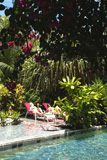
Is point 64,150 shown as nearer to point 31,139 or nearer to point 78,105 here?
point 31,139

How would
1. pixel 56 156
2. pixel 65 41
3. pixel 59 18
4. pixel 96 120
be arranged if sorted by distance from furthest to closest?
pixel 96 120 → pixel 56 156 → pixel 65 41 → pixel 59 18

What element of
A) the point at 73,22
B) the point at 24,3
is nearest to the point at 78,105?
the point at 73,22

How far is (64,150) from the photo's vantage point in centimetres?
573

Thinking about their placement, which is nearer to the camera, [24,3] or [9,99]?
[24,3]

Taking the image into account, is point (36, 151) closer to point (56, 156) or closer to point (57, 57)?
point (56, 156)

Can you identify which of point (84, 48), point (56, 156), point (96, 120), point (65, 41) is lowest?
point (56, 156)

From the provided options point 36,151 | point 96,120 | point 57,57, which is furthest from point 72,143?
point 57,57

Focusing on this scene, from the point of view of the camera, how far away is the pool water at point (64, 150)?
5117 millimetres

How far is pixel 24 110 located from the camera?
1255 cm

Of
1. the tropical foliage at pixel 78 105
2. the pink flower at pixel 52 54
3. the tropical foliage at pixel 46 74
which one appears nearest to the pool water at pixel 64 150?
the tropical foliage at pixel 78 105

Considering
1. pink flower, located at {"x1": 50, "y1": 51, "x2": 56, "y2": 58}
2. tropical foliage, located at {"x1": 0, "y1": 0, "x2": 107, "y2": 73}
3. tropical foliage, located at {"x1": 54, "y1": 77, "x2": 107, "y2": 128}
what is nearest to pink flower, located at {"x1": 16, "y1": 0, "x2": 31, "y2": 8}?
tropical foliage, located at {"x1": 0, "y1": 0, "x2": 107, "y2": 73}

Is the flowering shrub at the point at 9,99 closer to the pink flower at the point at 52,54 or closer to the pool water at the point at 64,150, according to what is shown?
the pool water at the point at 64,150

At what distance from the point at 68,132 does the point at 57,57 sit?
18.4 feet

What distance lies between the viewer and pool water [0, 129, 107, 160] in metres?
5.12
